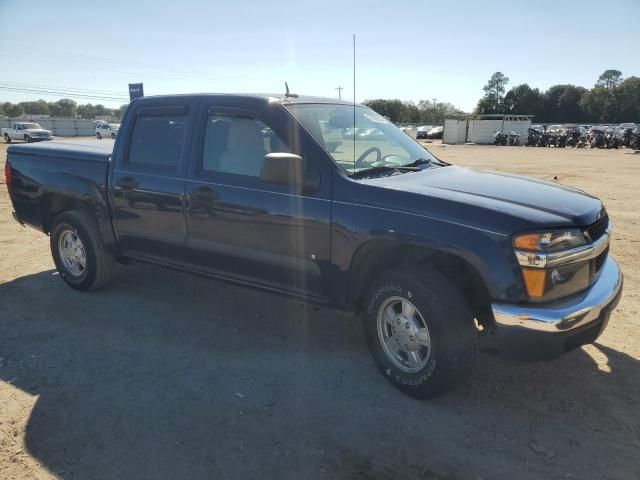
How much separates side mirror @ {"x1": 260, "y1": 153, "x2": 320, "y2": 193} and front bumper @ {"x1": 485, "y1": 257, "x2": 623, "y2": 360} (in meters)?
1.46

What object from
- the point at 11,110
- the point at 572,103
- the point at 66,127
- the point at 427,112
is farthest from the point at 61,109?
the point at 572,103

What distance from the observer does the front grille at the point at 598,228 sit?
3.08 meters

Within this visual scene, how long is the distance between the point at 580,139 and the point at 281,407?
→ 44255 millimetres

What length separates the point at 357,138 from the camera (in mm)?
3963

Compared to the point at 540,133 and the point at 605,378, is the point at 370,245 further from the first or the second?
the point at 540,133

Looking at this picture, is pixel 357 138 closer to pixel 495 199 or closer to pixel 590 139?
pixel 495 199

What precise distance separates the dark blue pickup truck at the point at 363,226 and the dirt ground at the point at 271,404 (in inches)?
16.4

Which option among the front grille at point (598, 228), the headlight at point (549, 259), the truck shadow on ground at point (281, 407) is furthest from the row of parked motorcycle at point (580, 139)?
the headlight at point (549, 259)

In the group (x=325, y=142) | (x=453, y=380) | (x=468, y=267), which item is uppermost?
(x=325, y=142)

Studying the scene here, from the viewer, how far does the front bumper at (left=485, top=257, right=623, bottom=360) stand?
2.78 metres

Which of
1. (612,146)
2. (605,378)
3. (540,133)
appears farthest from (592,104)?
(605,378)

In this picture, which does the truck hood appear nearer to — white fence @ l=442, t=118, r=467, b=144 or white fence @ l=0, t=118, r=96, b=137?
white fence @ l=442, t=118, r=467, b=144

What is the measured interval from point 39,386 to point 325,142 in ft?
8.63

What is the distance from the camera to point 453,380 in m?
3.11
